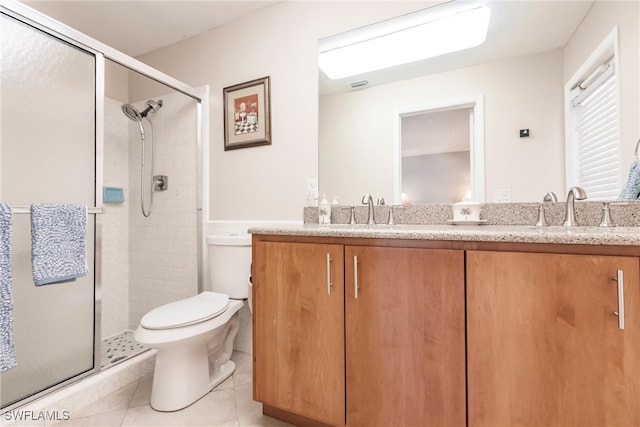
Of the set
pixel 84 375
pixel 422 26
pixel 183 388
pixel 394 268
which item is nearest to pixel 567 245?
pixel 394 268

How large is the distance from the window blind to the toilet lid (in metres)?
1.81

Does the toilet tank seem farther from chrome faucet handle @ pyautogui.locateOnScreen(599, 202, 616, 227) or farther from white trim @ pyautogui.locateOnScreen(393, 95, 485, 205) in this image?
chrome faucet handle @ pyautogui.locateOnScreen(599, 202, 616, 227)

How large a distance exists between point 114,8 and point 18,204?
143cm

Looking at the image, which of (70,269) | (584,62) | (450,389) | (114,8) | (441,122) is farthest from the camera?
(114,8)

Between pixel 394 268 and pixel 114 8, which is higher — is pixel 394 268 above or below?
below

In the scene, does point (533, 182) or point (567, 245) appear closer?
point (567, 245)

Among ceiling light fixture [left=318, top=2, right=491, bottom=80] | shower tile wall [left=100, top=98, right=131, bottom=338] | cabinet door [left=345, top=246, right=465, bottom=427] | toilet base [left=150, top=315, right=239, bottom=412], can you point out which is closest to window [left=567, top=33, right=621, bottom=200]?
ceiling light fixture [left=318, top=2, right=491, bottom=80]

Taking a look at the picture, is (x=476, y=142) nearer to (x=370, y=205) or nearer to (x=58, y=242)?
(x=370, y=205)

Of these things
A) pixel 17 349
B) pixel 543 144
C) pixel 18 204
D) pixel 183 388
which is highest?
pixel 543 144

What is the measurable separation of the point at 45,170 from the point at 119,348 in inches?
48.6

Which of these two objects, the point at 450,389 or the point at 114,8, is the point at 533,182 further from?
the point at 114,8

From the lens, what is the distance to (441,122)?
4.86 ft

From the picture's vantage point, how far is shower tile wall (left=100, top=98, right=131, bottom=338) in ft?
7.37

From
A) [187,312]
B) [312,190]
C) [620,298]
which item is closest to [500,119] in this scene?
[620,298]
